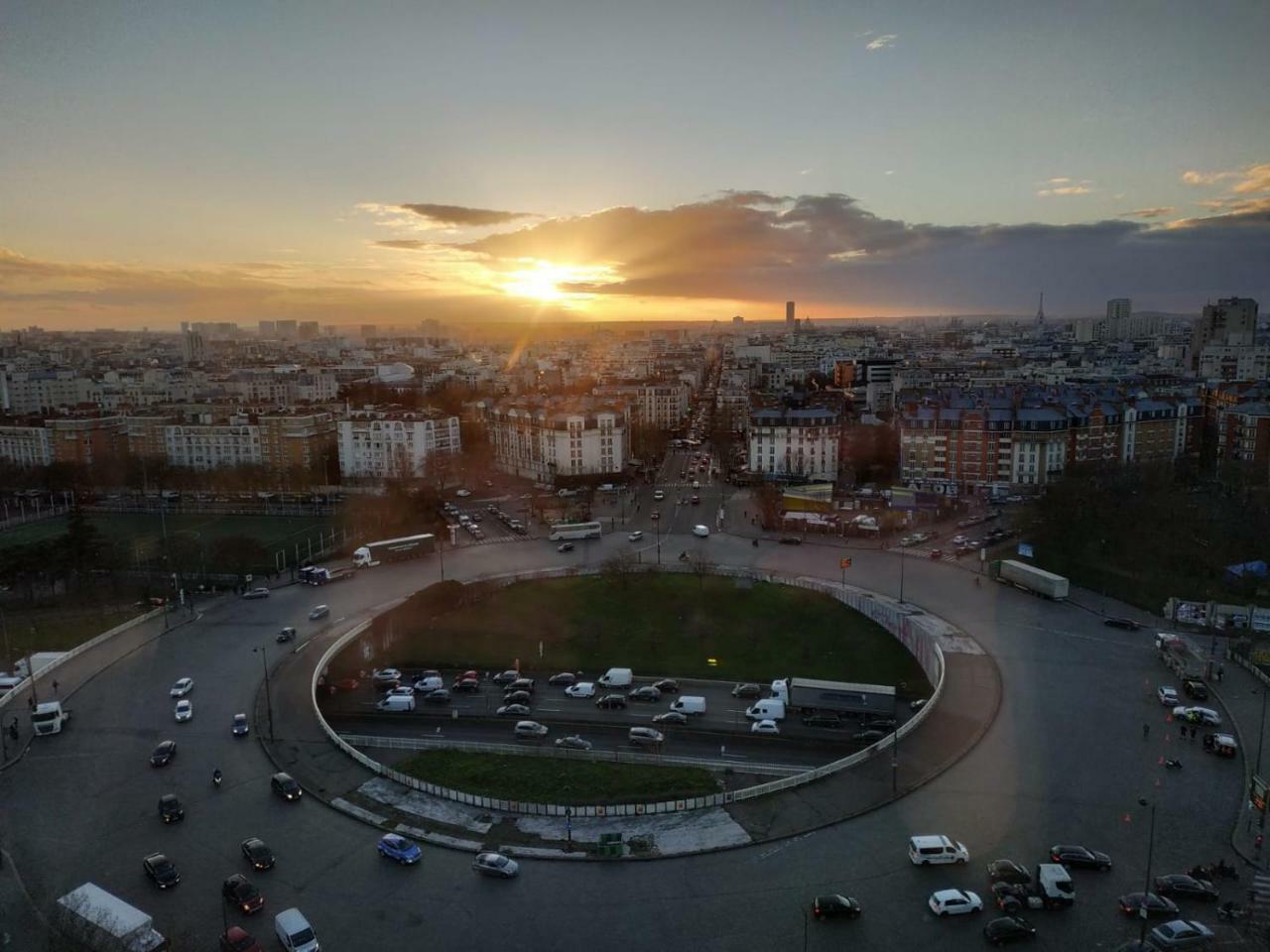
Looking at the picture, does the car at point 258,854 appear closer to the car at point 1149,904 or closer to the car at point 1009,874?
the car at point 1009,874

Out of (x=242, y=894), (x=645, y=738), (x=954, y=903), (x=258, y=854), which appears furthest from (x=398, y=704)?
(x=954, y=903)

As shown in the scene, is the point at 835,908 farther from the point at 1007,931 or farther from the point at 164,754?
the point at 164,754

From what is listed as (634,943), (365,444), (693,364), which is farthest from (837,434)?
(693,364)

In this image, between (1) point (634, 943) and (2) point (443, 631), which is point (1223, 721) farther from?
(2) point (443, 631)

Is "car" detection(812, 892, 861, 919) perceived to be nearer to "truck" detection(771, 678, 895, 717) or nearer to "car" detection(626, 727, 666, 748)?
"car" detection(626, 727, 666, 748)

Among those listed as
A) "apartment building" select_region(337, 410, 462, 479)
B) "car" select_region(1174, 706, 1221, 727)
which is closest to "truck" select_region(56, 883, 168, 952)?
"car" select_region(1174, 706, 1221, 727)

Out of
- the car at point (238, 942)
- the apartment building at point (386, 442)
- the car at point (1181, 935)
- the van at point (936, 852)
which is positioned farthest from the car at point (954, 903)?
the apartment building at point (386, 442)
